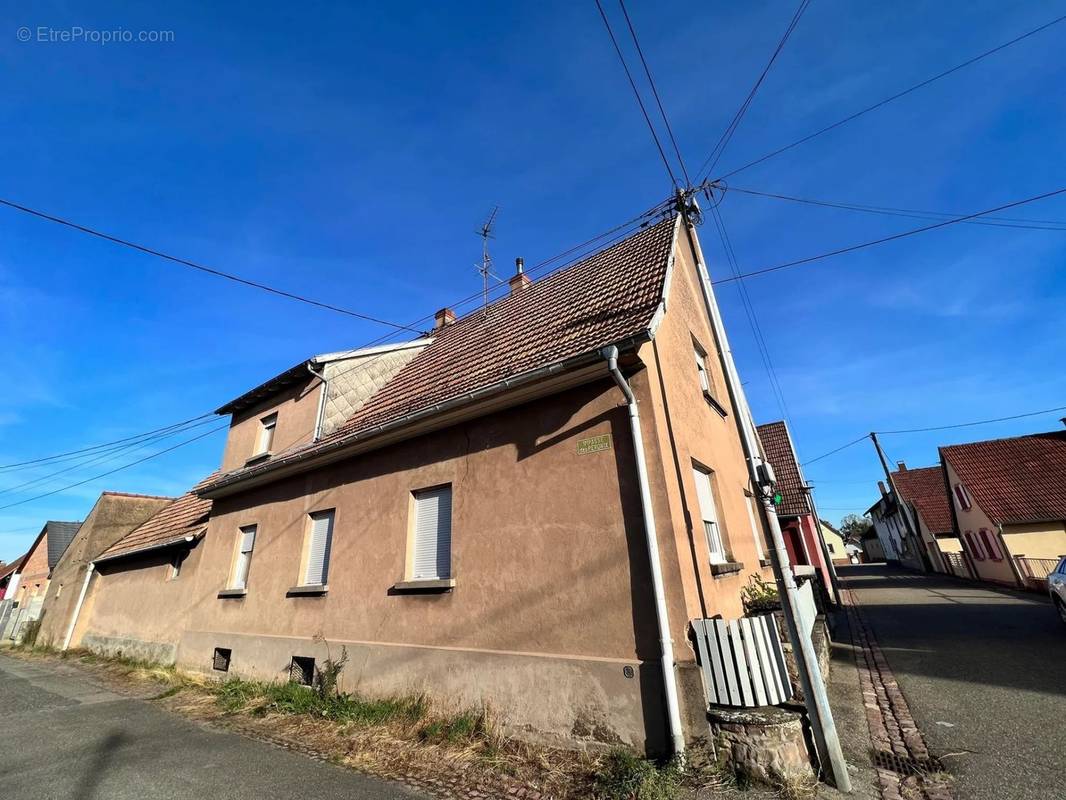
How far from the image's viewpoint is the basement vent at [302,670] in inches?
308

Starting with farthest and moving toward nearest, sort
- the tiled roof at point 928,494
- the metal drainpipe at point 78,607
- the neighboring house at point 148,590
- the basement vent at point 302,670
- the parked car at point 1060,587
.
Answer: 1. the tiled roof at point 928,494
2. the metal drainpipe at point 78,607
3. the neighboring house at point 148,590
4. the parked car at point 1060,587
5. the basement vent at point 302,670

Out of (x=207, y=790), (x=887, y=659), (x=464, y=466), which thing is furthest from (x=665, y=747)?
(x=887, y=659)

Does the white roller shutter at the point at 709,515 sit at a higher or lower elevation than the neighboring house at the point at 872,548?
lower

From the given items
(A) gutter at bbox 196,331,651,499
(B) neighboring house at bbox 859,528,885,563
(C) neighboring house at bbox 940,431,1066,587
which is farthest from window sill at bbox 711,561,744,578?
(B) neighboring house at bbox 859,528,885,563

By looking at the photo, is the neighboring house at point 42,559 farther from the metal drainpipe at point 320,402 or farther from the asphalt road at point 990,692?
the asphalt road at point 990,692

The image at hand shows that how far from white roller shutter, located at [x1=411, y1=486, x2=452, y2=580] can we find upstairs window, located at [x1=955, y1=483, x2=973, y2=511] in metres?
29.0

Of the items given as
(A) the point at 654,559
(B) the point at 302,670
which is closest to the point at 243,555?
(B) the point at 302,670

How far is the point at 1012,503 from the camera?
69.4ft

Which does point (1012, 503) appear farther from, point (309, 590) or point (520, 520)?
point (309, 590)

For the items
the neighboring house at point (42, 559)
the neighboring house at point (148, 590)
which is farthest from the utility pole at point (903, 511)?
the neighboring house at point (42, 559)

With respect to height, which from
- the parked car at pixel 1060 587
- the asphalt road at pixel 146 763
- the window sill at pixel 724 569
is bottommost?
the asphalt road at pixel 146 763

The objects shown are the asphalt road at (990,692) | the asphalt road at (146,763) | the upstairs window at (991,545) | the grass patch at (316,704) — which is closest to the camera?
the asphalt road at (990,692)

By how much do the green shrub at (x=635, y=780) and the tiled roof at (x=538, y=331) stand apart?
421 centimetres

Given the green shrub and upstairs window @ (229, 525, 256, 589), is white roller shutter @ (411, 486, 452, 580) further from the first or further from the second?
upstairs window @ (229, 525, 256, 589)
